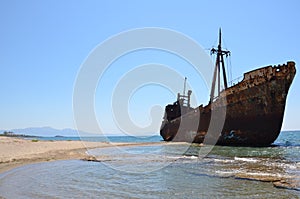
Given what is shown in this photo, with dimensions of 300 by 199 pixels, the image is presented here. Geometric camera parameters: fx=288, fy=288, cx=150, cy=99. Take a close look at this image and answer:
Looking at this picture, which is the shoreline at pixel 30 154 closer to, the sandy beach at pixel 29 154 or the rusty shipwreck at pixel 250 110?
the sandy beach at pixel 29 154

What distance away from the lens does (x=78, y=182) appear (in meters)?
9.09

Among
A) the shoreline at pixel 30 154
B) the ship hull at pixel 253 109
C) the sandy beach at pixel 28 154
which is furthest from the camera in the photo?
the ship hull at pixel 253 109

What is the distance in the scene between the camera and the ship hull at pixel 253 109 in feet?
74.8

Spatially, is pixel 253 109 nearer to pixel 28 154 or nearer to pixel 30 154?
pixel 30 154

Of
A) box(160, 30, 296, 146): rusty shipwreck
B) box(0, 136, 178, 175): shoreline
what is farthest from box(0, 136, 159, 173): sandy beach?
box(160, 30, 296, 146): rusty shipwreck

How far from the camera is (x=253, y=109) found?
2384 centimetres

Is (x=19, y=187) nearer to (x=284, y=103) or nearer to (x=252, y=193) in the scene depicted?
(x=252, y=193)

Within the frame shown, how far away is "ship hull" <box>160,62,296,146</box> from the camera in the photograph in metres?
22.8

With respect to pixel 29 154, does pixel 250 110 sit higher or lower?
higher

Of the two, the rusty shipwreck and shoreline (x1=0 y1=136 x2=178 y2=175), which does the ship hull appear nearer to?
the rusty shipwreck

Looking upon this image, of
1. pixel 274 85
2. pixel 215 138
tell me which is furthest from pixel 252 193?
pixel 215 138

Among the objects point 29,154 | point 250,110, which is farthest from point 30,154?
point 250,110

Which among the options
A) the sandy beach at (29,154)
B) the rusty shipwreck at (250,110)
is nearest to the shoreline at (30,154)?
the sandy beach at (29,154)

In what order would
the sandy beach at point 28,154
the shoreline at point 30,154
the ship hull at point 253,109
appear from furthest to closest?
the ship hull at point 253,109 → the sandy beach at point 28,154 → the shoreline at point 30,154
